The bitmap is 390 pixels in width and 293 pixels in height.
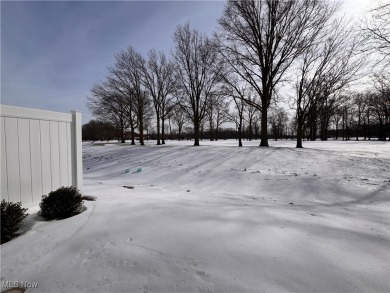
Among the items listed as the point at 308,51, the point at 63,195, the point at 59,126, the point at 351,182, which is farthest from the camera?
the point at 308,51

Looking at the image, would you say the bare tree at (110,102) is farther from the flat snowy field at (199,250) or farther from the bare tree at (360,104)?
the bare tree at (360,104)

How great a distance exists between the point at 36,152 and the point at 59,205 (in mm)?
1205

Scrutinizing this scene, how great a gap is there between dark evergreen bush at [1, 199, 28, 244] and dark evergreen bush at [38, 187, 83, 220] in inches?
19.2

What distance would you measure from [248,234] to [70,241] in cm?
239

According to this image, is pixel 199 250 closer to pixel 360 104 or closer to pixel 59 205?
pixel 59 205

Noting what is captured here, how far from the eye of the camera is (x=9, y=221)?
2.82m

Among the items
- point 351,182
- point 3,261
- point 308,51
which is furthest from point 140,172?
point 308,51

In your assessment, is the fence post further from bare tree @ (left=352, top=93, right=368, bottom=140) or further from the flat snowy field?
bare tree @ (left=352, top=93, right=368, bottom=140)

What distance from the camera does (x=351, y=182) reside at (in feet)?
23.6

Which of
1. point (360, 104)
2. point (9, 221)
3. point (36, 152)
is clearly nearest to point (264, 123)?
point (36, 152)

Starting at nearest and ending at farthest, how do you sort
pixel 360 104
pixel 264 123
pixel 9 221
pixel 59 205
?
pixel 9 221, pixel 59 205, pixel 264 123, pixel 360 104

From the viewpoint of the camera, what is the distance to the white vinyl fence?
3502mm

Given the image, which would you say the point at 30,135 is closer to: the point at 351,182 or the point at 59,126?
A: the point at 59,126

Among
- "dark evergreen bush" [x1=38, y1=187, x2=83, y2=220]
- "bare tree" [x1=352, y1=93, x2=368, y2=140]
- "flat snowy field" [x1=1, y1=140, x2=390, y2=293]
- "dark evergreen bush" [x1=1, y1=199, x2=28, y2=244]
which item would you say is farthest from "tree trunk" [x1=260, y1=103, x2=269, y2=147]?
"bare tree" [x1=352, y1=93, x2=368, y2=140]
